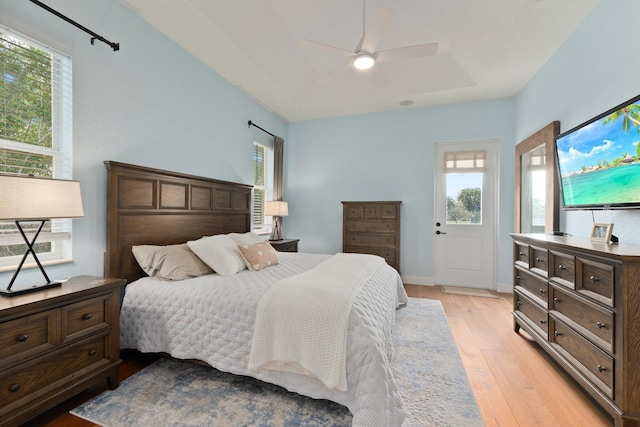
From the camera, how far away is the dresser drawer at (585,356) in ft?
5.09

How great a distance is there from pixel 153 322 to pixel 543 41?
14.5ft

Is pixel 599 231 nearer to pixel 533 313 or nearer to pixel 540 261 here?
pixel 540 261

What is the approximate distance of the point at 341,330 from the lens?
1.53 meters

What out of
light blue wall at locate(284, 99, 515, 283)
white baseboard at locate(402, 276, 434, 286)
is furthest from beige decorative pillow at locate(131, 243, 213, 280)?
white baseboard at locate(402, 276, 434, 286)

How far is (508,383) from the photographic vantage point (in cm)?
198

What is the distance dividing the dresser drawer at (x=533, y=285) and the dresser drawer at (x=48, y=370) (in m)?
3.21

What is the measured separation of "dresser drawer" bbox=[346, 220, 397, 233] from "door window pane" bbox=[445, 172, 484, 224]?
989mm

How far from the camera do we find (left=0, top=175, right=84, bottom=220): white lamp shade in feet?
4.64

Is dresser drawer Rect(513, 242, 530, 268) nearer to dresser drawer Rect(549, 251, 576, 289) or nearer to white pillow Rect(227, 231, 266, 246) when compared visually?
dresser drawer Rect(549, 251, 576, 289)

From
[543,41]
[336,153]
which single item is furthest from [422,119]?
[543,41]

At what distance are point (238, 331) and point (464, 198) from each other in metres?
4.06

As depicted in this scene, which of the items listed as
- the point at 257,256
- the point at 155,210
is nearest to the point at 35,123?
the point at 155,210

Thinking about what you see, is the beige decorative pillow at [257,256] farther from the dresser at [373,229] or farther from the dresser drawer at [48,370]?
the dresser at [373,229]

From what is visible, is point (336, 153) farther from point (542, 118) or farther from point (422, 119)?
point (542, 118)
